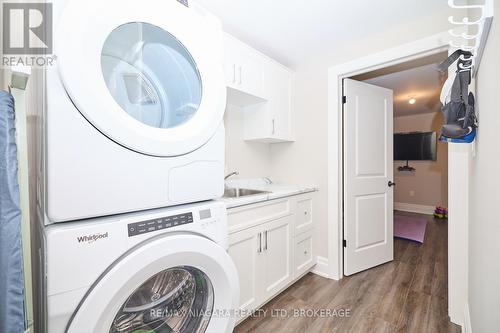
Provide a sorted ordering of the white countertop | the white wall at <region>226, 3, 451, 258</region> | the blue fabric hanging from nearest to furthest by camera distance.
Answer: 1. the blue fabric hanging
2. the white countertop
3. the white wall at <region>226, 3, 451, 258</region>

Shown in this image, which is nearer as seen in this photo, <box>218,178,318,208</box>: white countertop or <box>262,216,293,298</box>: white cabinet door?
<box>218,178,318,208</box>: white countertop

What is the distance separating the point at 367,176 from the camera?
7.20 ft

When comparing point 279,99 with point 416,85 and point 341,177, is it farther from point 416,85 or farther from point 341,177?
point 416,85

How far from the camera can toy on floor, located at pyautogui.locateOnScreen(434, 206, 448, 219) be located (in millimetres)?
4090

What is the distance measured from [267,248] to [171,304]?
80 centimetres

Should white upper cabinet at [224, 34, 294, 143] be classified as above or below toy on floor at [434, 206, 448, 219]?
above

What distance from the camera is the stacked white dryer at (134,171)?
568 mm

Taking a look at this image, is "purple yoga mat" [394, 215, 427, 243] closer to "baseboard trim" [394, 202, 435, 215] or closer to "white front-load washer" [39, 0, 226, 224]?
"baseboard trim" [394, 202, 435, 215]

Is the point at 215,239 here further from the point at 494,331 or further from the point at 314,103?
the point at 314,103

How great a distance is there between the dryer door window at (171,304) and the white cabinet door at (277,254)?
68 cm

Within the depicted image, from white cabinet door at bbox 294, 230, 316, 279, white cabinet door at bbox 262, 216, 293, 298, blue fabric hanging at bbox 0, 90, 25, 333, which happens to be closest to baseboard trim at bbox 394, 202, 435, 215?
white cabinet door at bbox 294, 230, 316, 279

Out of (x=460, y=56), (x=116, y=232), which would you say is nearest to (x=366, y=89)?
(x=460, y=56)

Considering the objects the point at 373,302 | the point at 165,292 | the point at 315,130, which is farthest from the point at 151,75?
the point at 373,302

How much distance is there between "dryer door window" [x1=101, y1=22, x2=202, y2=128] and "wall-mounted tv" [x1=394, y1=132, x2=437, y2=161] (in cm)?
533
